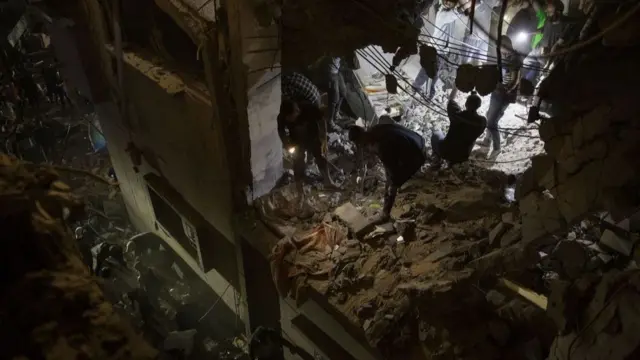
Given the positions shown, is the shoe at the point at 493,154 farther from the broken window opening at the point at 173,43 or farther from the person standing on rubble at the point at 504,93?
the broken window opening at the point at 173,43

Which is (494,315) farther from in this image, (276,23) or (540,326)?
(276,23)

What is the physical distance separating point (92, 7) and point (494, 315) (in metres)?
9.30

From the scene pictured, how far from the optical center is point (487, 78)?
5.57 m

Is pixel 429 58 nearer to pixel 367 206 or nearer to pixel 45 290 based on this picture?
pixel 367 206

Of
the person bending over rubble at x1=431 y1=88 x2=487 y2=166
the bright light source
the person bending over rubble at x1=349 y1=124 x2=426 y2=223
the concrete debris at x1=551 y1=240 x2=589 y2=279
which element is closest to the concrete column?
the person bending over rubble at x1=349 y1=124 x2=426 y2=223

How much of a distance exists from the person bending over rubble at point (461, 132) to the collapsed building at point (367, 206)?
0.40 m

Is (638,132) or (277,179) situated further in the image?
(277,179)

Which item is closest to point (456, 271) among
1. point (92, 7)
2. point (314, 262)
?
point (314, 262)

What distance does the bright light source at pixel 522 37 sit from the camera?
10.1m

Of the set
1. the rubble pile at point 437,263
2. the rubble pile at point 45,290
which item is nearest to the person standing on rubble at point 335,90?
the rubble pile at point 437,263

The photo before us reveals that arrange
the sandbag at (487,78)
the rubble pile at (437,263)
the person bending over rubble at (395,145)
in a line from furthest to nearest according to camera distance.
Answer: the person bending over rubble at (395,145) < the rubble pile at (437,263) < the sandbag at (487,78)

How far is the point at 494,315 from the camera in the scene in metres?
6.44

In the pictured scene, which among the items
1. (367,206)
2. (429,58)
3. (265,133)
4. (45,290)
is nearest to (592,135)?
(429,58)

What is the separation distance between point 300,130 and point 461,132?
9.34 ft
